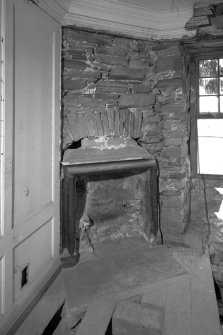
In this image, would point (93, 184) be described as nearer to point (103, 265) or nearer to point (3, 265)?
point (103, 265)

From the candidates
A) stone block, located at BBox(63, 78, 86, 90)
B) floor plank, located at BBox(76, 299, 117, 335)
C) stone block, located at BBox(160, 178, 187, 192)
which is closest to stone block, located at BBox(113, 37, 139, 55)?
stone block, located at BBox(63, 78, 86, 90)

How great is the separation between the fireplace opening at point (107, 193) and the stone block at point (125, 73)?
649 mm

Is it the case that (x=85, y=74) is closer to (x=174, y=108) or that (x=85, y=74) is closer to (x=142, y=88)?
(x=142, y=88)

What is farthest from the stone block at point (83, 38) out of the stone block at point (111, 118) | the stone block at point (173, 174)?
the stone block at point (173, 174)

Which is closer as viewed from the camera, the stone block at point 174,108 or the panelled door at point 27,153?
the panelled door at point 27,153

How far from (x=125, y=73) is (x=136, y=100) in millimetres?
303

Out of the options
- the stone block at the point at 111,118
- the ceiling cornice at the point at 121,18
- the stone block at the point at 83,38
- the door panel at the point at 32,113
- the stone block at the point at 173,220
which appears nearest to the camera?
the door panel at the point at 32,113

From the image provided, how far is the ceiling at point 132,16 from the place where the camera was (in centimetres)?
256

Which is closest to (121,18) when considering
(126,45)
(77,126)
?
(126,45)

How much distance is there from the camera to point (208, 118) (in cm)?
325

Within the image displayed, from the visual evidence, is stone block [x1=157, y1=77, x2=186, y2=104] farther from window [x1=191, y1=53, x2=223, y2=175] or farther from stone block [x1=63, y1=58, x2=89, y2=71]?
stone block [x1=63, y1=58, x2=89, y2=71]

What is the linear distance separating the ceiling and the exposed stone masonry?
10 centimetres

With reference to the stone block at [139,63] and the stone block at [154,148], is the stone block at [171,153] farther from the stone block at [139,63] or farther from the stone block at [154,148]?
the stone block at [139,63]

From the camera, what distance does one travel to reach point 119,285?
8.07 ft
